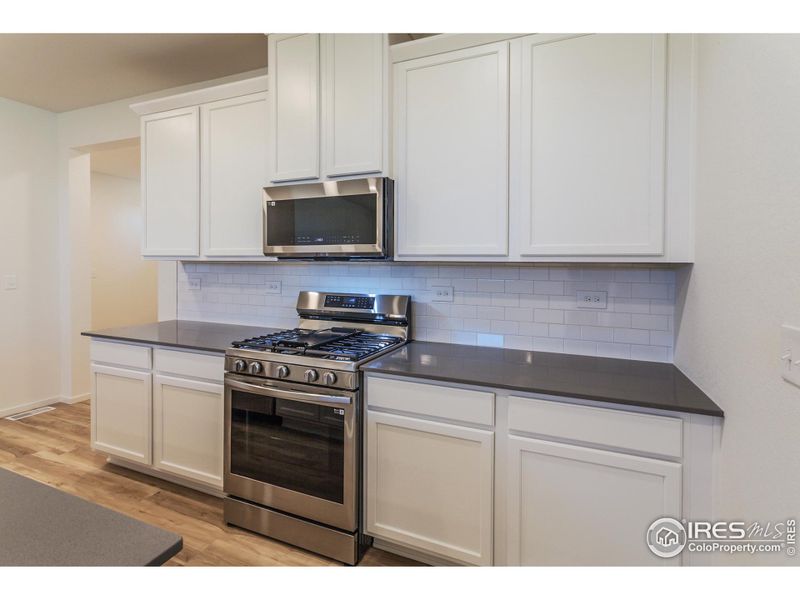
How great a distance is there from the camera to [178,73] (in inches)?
119

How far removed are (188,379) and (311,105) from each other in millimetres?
1602

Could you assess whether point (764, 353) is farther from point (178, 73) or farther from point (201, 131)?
point (178, 73)

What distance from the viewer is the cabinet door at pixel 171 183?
107 inches

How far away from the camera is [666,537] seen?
4.80ft

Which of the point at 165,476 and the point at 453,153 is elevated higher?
the point at 453,153

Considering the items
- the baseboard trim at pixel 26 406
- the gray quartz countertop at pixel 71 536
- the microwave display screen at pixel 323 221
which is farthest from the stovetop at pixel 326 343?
the baseboard trim at pixel 26 406

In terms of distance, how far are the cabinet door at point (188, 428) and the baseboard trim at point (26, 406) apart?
2.13 metres

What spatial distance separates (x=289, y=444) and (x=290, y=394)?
0.78 feet

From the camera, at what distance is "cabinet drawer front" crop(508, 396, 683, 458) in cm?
143

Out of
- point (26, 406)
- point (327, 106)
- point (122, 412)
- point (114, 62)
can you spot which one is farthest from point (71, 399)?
point (327, 106)

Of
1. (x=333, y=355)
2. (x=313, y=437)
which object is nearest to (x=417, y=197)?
(x=333, y=355)

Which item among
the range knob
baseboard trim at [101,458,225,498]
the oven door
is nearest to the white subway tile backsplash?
the oven door

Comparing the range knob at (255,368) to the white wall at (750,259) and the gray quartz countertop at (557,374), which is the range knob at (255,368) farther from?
the white wall at (750,259)

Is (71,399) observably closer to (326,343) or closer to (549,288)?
(326,343)
